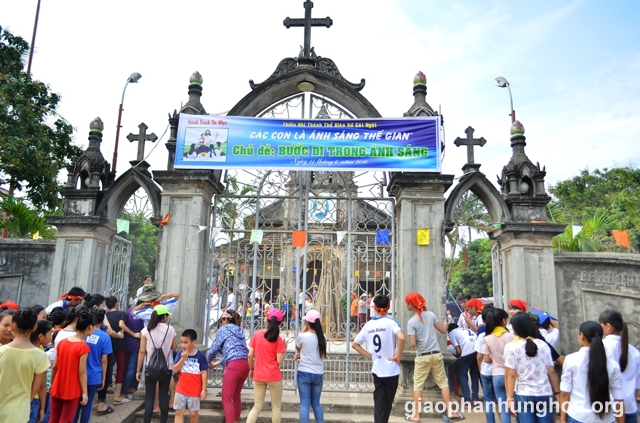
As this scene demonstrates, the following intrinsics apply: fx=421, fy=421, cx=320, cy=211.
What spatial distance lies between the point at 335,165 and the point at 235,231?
210 centimetres

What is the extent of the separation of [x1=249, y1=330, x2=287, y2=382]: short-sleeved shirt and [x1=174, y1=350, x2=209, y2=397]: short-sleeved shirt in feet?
2.06

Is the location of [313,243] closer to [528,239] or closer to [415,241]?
[415,241]

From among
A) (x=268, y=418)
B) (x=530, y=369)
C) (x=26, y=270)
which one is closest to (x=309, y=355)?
(x=268, y=418)

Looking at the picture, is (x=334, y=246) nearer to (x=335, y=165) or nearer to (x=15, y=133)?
(x=335, y=165)

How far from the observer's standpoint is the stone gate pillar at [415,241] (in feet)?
22.6

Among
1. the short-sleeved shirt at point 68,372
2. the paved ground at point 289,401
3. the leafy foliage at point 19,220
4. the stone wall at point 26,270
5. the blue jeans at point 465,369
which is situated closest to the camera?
the short-sleeved shirt at point 68,372

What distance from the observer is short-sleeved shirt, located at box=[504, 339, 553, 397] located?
13.0ft

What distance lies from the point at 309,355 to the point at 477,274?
25.6 metres

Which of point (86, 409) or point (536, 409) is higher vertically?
point (536, 409)

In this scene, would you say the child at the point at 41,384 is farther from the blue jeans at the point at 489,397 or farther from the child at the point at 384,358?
the blue jeans at the point at 489,397

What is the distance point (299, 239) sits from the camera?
714 centimetres

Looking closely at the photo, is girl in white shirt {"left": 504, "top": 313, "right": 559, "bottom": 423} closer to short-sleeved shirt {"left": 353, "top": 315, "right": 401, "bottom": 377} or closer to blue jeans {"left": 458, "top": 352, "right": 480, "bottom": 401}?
short-sleeved shirt {"left": 353, "top": 315, "right": 401, "bottom": 377}

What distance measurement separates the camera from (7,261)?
25.4ft

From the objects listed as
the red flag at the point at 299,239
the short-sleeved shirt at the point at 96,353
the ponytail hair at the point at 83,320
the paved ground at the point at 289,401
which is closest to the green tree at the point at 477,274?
the paved ground at the point at 289,401
